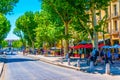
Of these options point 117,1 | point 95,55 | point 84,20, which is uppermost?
point 117,1

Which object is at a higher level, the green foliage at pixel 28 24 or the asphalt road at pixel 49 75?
the green foliage at pixel 28 24

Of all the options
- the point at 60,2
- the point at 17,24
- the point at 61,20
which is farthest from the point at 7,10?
the point at 17,24

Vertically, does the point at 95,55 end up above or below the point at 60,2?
below

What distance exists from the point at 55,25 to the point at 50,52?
118 feet

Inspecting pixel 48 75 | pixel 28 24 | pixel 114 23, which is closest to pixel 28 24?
pixel 28 24

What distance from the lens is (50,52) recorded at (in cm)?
10106

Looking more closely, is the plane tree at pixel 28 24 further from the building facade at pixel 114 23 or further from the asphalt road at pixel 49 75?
the asphalt road at pixel 49 75

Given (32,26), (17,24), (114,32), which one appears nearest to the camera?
(114,32)

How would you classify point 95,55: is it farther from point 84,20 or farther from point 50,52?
point 50,52

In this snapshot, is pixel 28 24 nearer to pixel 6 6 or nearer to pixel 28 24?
pixel 28 24

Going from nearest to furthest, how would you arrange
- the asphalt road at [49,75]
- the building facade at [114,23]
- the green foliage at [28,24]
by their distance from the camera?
the asphalt road at [49,75]
the building facade at [114,23]
the green foliage at [28,24]

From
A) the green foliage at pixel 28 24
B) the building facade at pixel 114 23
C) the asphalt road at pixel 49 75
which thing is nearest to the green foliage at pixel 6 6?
the building facade at pixel 114 23

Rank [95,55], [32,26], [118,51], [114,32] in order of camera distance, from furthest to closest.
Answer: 1. [32,26]
2. [114,32]
3. [118,51]
4. [95,55]

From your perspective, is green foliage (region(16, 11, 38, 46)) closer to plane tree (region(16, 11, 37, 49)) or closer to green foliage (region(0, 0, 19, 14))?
plane tree (region(16, 11, 37, 49))
